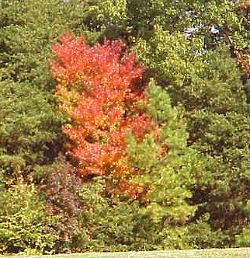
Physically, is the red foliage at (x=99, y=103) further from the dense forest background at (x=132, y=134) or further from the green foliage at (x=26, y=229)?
the green foliage at (x=26, y=229)

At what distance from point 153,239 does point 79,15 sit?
12226 mm

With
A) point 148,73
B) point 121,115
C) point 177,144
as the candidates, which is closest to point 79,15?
point 148,73

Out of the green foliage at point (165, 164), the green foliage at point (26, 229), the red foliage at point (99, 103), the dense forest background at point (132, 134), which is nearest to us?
the green foliage at point (165, 164)

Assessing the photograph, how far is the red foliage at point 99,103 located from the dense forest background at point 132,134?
48mm

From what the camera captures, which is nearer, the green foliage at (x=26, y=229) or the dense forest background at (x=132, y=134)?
the dense forest background at (x=132, y=134)

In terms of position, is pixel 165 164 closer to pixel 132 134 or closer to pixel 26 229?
pixel 132 134

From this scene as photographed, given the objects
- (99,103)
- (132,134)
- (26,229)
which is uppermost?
(99,103)

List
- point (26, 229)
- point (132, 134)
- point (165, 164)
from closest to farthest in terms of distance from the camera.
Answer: point (165, 164), point (26, 229), point (132, 134)

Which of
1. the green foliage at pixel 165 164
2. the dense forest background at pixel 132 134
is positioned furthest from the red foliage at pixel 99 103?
the green foliage at pixel 165 164

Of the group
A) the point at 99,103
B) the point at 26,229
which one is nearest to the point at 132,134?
the point at 99,103

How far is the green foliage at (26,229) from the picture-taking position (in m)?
23.5

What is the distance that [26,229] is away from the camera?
2361cm

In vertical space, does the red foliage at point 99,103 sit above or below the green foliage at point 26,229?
above

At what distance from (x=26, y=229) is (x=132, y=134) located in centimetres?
507
